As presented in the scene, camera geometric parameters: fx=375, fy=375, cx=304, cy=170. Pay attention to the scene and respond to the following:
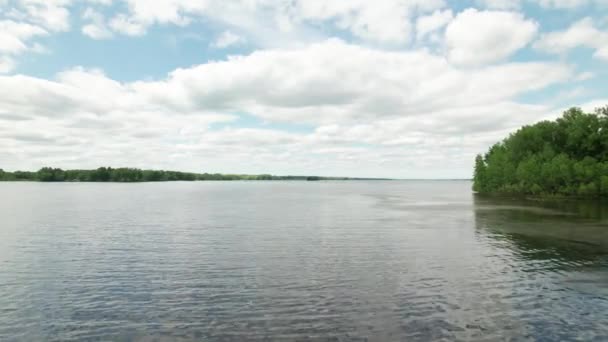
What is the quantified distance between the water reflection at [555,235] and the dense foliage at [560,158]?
38670 mm

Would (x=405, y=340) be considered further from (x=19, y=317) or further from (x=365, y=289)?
(x=19, y=317)

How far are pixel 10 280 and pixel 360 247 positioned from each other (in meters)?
27.4

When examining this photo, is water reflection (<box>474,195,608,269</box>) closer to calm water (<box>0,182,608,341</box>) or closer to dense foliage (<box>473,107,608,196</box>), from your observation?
calm water (<box>0,182,608,341</box>)

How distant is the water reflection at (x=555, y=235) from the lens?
31.1 meters

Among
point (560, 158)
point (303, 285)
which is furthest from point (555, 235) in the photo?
point (560, 158)

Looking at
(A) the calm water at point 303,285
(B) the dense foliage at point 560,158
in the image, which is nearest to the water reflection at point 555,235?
(A) the calm water at point 303,285

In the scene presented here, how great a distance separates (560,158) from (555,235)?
247 feet

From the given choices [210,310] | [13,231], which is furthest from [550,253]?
[13,231]

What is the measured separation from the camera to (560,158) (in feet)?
341

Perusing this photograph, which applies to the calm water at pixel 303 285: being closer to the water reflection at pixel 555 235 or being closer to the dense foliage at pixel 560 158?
the water reflection at pixel 555 235

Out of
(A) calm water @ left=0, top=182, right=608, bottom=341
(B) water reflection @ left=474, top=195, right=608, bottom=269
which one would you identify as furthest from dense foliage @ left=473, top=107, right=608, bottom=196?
(A) calm water @ left=0, top=182, right=608, bottom=341

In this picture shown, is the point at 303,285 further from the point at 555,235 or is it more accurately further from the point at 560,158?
the point at 560,158

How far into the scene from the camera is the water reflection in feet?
102

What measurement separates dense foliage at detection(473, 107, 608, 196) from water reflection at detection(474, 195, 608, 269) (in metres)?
38.7
